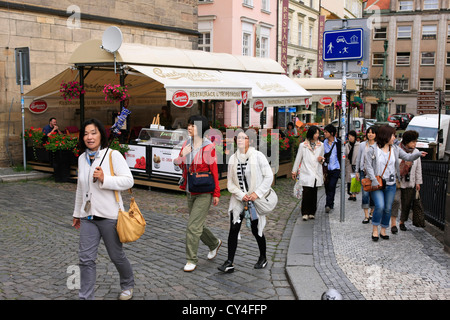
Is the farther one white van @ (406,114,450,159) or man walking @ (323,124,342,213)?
white van @ (406,114,450,159)

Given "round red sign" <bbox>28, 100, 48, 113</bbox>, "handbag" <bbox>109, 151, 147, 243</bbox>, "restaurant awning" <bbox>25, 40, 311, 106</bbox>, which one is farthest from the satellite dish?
"handbag" <bbox>109, 151, 147, 243</bbox>

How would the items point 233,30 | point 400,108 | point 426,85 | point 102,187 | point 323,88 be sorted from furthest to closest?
1. point 426,85
2. point 400,108
3. point 233,30
4. point 323,88
5. point 102,187

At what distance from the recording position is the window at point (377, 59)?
70856 mm

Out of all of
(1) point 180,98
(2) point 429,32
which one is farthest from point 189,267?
(2) point 429,32

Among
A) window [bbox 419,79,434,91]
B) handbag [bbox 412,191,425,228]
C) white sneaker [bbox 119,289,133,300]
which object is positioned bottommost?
white sneaker [bbox 119,289,133,300]

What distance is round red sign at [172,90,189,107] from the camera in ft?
39.8

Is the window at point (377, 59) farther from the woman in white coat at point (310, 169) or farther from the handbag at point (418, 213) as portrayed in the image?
the handbag at point (418, 213)

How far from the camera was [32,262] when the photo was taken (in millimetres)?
5973

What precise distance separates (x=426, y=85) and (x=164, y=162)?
215ft

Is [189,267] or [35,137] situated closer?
[189,267]

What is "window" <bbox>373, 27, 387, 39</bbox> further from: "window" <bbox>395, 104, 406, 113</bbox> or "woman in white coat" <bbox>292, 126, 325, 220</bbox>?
"woman in white coat" <bbox>292, 126, 325, 220</bbox>

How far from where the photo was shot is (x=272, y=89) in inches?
653

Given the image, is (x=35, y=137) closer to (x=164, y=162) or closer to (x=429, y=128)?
(x=164, y=162)

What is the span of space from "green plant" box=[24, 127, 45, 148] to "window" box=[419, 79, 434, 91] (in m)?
64.3
